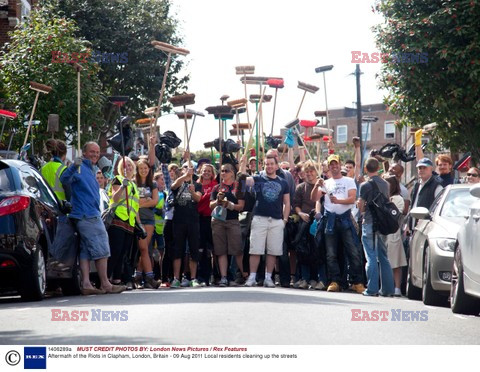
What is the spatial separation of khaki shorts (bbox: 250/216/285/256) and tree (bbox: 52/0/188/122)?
1120 inches

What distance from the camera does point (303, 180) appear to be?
63.1 feet

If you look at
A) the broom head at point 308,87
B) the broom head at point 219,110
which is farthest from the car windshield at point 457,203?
the broom head at point 308,87

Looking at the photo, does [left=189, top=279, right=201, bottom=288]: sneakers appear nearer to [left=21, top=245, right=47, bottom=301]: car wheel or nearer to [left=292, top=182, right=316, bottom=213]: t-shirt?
[left=292, top=182, right=316, bottom=213]: t-shirt

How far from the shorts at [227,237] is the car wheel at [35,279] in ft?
15.1

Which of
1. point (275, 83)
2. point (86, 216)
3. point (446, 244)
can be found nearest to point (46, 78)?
point (275, 83)

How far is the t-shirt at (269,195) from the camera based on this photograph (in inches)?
701

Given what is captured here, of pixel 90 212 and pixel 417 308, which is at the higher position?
pixel 90 212

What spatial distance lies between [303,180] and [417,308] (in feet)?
20.0

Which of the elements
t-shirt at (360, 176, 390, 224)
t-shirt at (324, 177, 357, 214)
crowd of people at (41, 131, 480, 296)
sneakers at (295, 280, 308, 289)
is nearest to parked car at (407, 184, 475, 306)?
t-shirt at (360, 176, 390, 224)

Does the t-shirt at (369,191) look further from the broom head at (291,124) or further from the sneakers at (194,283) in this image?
the broom head at (291,124)

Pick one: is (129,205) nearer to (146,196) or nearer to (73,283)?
(146,196)

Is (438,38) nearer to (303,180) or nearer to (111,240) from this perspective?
(303,180)

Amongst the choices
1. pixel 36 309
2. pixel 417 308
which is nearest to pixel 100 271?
pixel 36 309

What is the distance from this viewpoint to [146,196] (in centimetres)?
1747
